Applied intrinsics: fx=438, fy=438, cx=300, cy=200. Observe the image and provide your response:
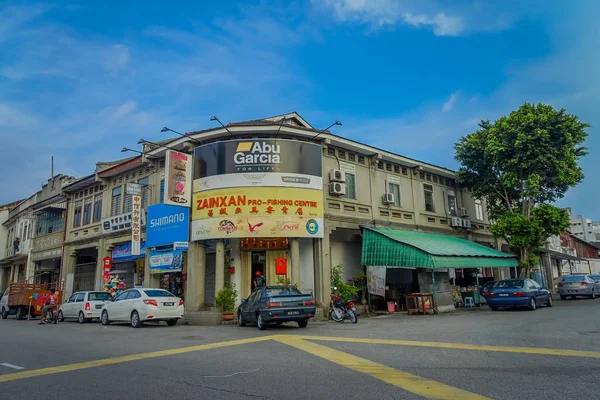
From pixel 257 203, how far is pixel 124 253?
33.2 feet

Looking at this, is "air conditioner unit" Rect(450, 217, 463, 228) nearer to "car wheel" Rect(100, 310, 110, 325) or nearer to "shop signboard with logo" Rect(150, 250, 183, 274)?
"shop signboard with logo" Rect(150, 250, 183, 274)

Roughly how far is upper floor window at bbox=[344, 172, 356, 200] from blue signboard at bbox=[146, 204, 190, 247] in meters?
7.83

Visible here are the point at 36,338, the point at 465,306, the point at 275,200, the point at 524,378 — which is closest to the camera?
the point at 524,378

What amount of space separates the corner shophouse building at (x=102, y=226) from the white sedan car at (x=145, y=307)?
5490 mm

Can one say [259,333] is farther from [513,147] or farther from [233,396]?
[513,147]

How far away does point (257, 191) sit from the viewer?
1844 cm

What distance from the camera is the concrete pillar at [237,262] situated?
19.3 m

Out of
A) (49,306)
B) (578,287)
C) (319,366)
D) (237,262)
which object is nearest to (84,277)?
(49,306)

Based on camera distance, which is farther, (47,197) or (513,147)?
(47,197)

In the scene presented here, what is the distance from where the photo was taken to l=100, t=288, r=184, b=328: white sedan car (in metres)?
16.4

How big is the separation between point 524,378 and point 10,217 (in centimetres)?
4341

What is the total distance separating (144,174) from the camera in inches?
933

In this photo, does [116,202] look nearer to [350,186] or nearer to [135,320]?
[135,320]

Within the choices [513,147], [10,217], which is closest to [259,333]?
[513,147]
